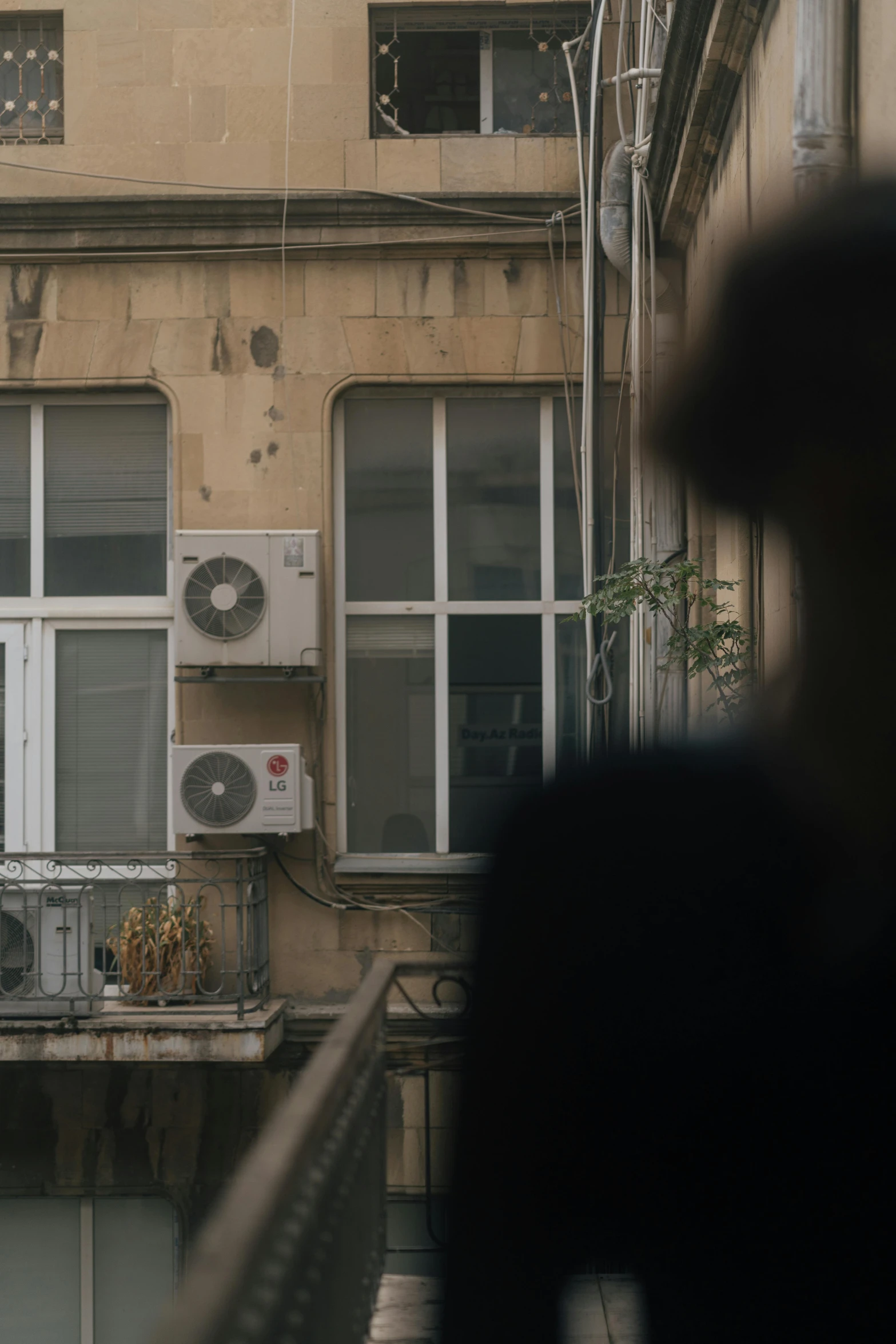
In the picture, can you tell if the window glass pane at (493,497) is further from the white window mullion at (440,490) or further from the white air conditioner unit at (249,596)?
the white air conditioner unit at (249,596)

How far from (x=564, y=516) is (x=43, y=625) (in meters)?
3.55

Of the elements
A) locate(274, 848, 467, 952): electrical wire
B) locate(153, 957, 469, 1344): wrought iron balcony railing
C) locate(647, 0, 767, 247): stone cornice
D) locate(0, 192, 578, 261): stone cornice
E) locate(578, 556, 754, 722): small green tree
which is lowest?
locate(274, 848, 467, 952): electrical wire

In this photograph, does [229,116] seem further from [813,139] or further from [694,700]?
[813,139]

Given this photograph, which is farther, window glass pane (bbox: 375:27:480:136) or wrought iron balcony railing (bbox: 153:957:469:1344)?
window glass pane (bbox: 375:27:480:136)

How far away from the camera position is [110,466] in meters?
9.38

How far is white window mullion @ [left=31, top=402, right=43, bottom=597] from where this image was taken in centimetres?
936

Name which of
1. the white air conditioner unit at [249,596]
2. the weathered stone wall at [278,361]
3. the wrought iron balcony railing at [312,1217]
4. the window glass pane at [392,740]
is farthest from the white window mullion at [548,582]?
the wrought iron balcony railing at [312,1217]

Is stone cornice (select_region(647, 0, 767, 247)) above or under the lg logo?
above

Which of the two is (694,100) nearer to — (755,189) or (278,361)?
(755,189)

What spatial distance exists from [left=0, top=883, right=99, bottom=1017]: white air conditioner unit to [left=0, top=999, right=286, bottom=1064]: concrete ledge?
0.13 meters

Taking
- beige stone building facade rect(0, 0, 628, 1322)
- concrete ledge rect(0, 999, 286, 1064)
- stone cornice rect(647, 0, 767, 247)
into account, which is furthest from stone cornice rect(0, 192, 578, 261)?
concrete ledge rect(0, 999, 286, 1064)

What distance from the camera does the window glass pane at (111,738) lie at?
30.6ft

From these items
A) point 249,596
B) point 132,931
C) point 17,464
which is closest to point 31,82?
point 17,464

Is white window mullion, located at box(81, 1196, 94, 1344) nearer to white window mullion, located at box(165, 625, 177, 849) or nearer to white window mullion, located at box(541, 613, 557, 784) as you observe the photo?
white window mullion, located at box(165, 625, 177, 849)
